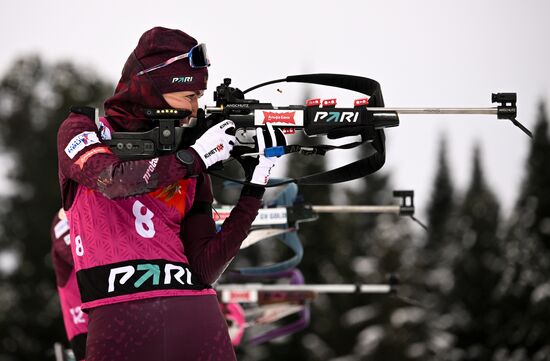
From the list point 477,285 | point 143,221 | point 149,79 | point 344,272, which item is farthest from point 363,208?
point 477,285

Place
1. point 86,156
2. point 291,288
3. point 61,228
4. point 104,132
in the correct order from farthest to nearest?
point 291,288 < point 61,228 < point 104,132 < point 86,156

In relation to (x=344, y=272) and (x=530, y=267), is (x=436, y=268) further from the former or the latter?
(x=344, y=272)

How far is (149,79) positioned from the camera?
5070 millimetres

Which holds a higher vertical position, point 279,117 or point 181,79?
point 181,79

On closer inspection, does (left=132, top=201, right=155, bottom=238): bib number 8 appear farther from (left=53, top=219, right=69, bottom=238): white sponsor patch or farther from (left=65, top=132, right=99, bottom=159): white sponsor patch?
(left=53, top=219, right=69, bottom=238): white sponsor patch

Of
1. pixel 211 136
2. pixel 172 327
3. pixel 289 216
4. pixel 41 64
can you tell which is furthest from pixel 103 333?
pixel 41 64

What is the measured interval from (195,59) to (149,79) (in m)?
0.23

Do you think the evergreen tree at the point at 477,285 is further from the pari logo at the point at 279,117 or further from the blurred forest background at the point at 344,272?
the pari logo at the point at 279,117

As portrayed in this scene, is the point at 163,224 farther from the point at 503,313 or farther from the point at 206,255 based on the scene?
the point at 503,313

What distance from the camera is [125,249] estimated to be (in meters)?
A: 4.79

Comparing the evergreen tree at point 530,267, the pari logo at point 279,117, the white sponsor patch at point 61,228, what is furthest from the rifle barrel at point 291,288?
the evergreen tree at point 530,267

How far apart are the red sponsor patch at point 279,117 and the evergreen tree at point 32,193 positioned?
33512 mm

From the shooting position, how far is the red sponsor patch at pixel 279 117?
5262 millimetres

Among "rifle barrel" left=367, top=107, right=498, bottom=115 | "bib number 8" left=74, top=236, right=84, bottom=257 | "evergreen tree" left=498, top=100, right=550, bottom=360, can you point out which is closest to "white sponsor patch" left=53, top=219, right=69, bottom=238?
"bib number 8" left=74, top=236, right=84, bottom=257
